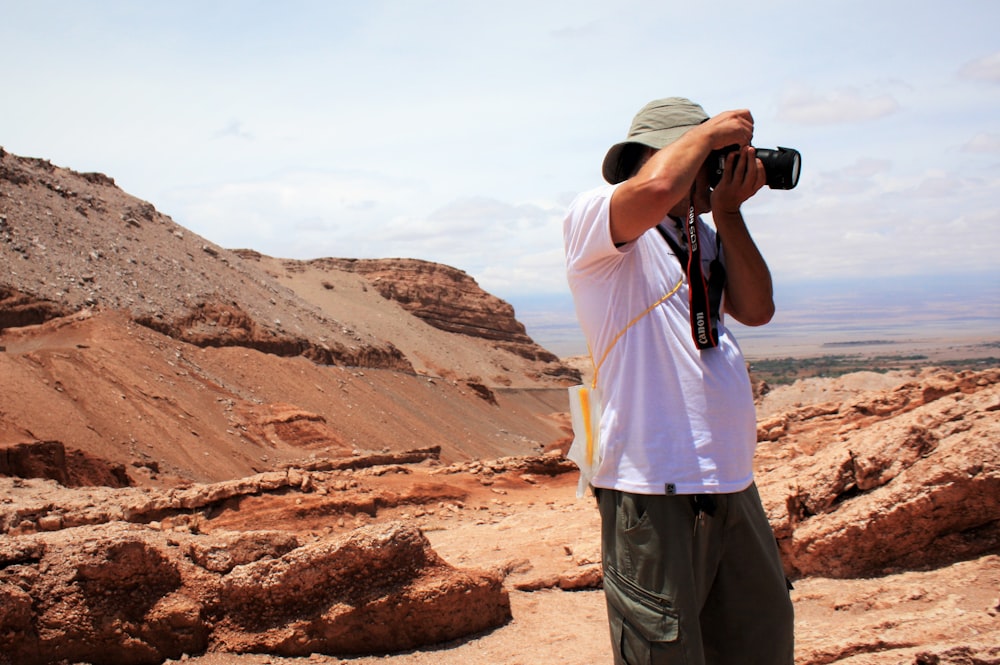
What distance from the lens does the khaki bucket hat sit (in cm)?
237

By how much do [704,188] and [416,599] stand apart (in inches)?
113

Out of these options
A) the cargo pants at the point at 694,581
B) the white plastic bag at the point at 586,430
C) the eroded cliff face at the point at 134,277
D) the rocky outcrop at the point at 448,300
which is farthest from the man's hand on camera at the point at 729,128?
the rocky outcrop at the point at 448,300

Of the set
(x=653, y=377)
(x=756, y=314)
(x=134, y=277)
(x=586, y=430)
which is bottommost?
(x=586, y=430)

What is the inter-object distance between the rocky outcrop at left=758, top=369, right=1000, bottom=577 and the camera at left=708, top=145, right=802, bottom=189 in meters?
2.70

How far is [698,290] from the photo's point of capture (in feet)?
7.48

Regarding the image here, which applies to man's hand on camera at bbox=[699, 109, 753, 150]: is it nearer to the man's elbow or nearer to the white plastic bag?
the man's elbow

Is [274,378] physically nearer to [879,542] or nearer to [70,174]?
[70,174]

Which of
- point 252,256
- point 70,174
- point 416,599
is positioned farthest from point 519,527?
point 252,256

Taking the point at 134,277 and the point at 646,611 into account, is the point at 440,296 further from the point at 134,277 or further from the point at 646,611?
the point at 646,611

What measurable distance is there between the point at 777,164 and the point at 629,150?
1.27 ft

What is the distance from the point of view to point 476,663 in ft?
14.4

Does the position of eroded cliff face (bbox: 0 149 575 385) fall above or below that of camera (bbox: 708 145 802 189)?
above

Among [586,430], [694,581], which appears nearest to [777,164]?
[586,430]

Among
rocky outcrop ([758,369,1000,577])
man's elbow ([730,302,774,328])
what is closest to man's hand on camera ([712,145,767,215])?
man's elbow ([730,302,774,328])
